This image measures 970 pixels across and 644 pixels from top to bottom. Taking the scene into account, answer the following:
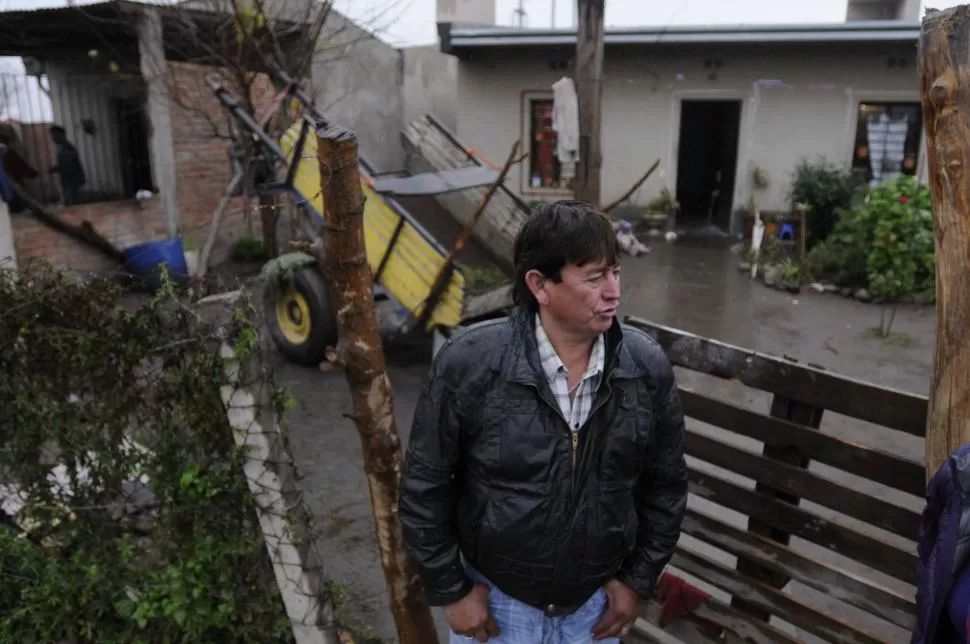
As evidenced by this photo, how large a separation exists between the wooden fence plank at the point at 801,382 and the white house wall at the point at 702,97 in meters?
10.3

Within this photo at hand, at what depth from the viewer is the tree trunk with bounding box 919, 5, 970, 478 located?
1.74 meters

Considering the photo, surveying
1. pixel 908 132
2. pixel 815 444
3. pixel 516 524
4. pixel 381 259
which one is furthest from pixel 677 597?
pixel 908 132

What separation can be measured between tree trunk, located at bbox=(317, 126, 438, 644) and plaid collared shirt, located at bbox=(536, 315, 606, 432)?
570mm

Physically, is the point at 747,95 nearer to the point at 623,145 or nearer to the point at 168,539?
the point at 623,145

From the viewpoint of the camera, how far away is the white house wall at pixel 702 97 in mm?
11570

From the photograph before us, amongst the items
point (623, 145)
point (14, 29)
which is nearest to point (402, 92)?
point (623, 145)

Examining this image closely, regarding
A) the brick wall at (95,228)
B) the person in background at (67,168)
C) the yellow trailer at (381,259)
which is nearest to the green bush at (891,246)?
the yellow trailer at (381,259)

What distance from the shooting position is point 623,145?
12578 mm

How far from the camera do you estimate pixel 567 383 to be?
1918 millimetres

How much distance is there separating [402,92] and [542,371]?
1329cm

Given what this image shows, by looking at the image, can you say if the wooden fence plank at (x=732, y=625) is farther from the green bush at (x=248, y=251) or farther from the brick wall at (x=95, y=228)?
the green bush at (x=248, y=251)

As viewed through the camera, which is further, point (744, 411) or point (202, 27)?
point (202, 27)

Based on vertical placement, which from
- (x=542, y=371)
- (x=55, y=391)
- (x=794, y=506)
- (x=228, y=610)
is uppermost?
(x=542, y=371)

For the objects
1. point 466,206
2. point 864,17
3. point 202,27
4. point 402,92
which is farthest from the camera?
point 864,17
